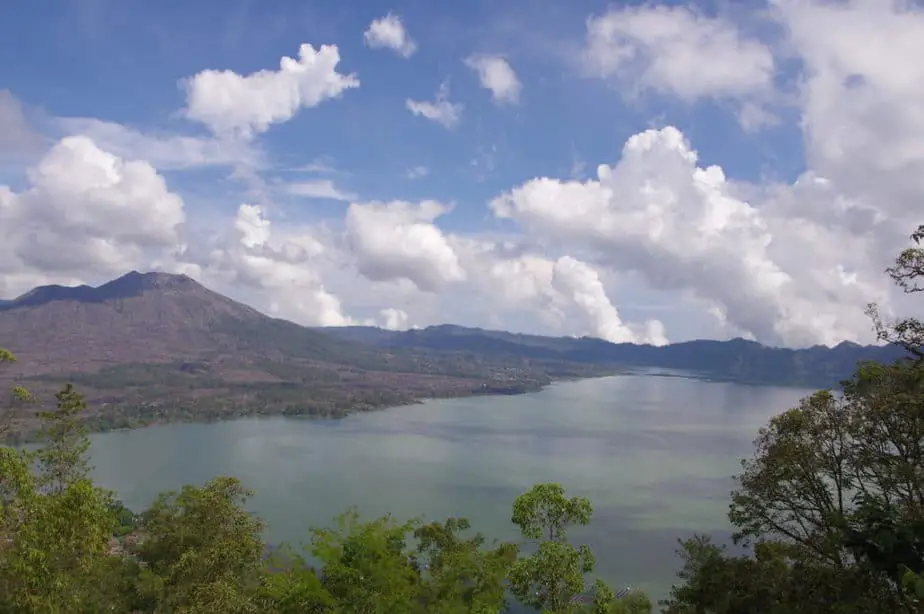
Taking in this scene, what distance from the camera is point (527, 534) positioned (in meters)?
13.9

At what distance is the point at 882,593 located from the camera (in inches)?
332

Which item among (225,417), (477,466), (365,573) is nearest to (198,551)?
(365,573)

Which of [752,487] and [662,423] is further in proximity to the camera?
[662,423]

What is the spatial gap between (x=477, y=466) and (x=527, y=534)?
56.2 metres

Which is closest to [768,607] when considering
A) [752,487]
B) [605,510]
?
[752,487]

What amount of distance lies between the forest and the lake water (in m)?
22.6

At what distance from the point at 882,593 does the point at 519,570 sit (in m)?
6.38

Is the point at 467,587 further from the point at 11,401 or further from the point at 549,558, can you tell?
the point at 11,401

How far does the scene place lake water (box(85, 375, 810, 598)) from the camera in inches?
1775

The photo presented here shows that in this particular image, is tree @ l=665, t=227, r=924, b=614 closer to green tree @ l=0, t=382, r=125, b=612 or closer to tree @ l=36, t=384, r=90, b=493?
green tree @ l=0, t=382, r=125, b=612

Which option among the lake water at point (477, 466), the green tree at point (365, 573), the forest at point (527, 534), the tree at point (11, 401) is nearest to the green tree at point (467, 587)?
the forest at point (527, 534)

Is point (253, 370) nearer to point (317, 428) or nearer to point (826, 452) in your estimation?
point (317, 428)

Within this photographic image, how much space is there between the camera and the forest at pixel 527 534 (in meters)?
8.51

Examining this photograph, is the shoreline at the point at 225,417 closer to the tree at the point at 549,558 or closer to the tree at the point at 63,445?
the tree at the point at 63,445
